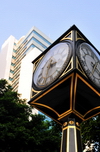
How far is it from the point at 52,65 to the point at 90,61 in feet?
2.84

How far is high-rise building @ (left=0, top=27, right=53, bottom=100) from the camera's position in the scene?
40525 mm

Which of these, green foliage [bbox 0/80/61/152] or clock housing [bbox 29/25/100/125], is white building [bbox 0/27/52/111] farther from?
clock housing [bbox 29/25/100/125]

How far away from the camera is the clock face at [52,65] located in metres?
4.99

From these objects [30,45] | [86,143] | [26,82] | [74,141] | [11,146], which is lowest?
[74,141]

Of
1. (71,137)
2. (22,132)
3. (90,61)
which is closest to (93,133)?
(22,132)

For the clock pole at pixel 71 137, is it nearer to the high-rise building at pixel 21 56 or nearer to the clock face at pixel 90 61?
the clock face at pixel 90 61

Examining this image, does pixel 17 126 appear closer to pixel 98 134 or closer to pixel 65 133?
pixel 98 134

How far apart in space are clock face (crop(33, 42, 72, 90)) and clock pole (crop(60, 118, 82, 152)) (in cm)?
95

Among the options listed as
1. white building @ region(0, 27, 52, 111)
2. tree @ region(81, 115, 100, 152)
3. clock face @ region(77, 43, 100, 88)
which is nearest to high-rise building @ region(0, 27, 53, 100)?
white building @ region(0, 27, 52, 111)

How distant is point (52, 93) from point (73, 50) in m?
1.01

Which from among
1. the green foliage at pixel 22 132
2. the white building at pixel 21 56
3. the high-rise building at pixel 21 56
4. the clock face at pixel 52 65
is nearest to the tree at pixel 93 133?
the green foliage at pixel 22 132

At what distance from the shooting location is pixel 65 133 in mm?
4789

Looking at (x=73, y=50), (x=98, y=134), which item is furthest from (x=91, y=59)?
(x=98, y=134)

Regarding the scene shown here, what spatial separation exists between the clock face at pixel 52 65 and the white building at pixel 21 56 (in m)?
32.0
